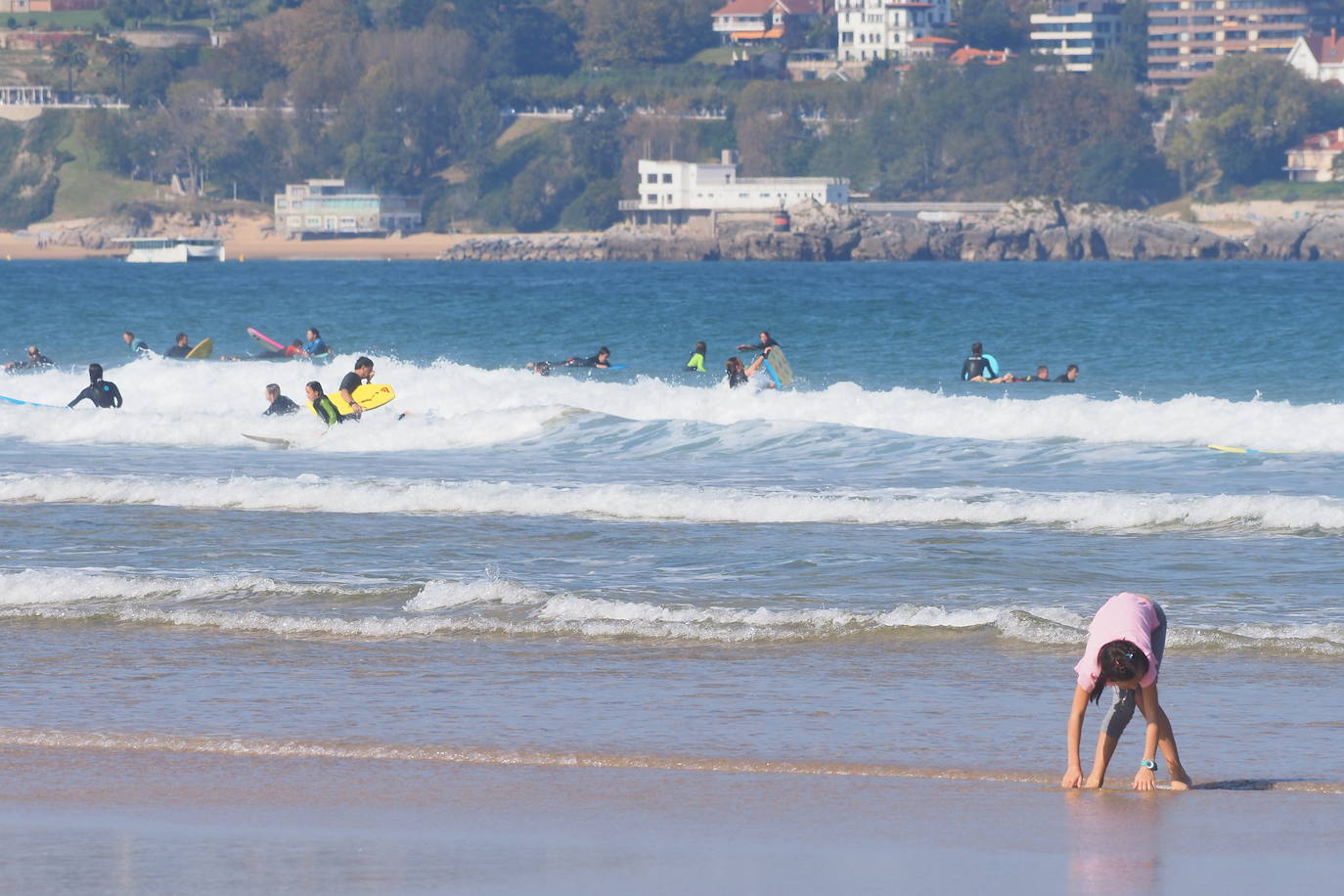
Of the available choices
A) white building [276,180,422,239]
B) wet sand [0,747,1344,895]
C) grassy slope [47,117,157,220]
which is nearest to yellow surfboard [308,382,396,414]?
wet sand [0,747,1344,895]

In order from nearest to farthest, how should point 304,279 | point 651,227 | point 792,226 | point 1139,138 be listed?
point 304,279 < point 792,226 < point 651,227 < point 1139,138

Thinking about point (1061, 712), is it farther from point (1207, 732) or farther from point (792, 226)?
point (792, 226)

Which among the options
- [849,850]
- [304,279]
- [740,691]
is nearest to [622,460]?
[740,691]

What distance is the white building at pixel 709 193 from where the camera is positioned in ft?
531

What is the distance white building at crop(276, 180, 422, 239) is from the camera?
173375 millimetres

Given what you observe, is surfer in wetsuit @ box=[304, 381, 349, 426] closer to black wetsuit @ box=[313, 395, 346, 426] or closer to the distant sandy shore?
black wetsuit @ box=[313, 395, 346, 426]

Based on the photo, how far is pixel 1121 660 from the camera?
7.72 metres

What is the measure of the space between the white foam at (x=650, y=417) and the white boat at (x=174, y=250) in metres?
130

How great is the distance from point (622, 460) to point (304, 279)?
9372 centimetres

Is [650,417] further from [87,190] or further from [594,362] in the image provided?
[87,190]

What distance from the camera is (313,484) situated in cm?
1827

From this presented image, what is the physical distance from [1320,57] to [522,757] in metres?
200

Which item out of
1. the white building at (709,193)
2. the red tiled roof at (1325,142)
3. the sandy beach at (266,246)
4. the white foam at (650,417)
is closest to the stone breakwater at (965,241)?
the white building at (709,193)

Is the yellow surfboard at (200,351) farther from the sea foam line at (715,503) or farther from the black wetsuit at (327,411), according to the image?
the sea foam line at (715,503)
